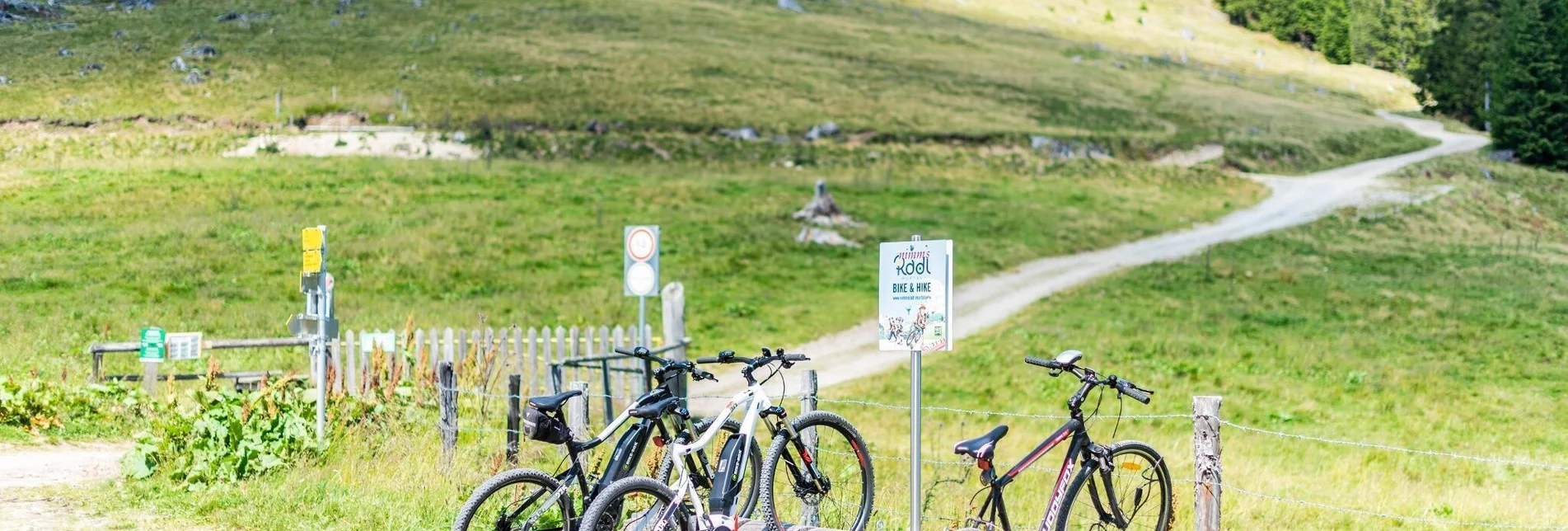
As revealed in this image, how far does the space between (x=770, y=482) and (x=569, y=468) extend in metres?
1.34

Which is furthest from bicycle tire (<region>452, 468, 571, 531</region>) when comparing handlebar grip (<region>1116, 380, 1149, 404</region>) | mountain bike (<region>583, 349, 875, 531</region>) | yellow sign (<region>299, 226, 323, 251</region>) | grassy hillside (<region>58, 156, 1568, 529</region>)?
yellow sign (<region>299, 226, 323, 251</region>)

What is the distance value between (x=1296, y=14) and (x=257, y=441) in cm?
14556

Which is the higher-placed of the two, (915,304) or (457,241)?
(915,304)

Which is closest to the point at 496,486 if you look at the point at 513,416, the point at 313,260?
the point at 513,416

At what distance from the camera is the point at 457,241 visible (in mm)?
32094

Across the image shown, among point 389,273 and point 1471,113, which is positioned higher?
point 1471,113

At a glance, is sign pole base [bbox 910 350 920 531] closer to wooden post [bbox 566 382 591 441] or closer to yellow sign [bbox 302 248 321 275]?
wooden post [bbox 566 382 591 441]

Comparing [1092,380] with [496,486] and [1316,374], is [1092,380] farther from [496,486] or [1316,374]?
[1316,374]

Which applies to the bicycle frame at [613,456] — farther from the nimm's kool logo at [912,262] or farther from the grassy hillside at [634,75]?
the grassy hillside at [634,75]

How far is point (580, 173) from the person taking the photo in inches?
1745

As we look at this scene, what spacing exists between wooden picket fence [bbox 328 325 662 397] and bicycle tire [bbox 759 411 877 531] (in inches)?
218

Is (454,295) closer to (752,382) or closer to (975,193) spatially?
(752,382)

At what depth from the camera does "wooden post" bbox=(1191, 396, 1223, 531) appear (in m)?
8.13

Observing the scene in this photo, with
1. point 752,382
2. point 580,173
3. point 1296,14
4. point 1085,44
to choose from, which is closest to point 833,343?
point 752,382
